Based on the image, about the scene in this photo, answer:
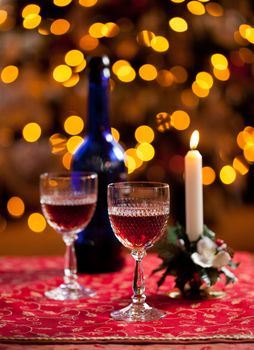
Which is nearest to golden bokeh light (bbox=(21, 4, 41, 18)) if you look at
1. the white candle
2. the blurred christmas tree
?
the blurred christmas tree

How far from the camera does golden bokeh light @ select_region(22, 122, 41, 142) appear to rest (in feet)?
10.9

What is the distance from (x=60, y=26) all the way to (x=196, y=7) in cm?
64

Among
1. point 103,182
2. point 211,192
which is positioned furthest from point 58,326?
point 211,192

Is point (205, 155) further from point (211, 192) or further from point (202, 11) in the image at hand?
point (202, 11)

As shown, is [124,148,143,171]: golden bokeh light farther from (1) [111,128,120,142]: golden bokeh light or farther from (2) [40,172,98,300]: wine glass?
(2) [40,172,98,300]: wine glass

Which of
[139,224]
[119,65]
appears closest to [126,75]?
[119,65]

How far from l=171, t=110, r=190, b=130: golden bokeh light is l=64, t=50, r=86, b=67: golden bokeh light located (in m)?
0.52

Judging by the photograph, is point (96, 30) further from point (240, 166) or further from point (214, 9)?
point (240, 166)

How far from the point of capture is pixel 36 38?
3.23 metres

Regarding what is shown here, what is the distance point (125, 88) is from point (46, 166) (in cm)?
57

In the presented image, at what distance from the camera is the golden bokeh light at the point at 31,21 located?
10.3 ft

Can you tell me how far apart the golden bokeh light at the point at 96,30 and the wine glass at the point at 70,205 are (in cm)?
192

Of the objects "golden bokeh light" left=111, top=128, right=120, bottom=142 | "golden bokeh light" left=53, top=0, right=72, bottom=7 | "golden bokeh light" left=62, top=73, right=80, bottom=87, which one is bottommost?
"golden bokeh light" left=111, top=128, right=120, bottom=142

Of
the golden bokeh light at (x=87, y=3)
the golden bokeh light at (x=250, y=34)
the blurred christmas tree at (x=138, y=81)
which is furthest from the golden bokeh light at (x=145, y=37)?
the golden bokeh light at (x=250, y=34)
